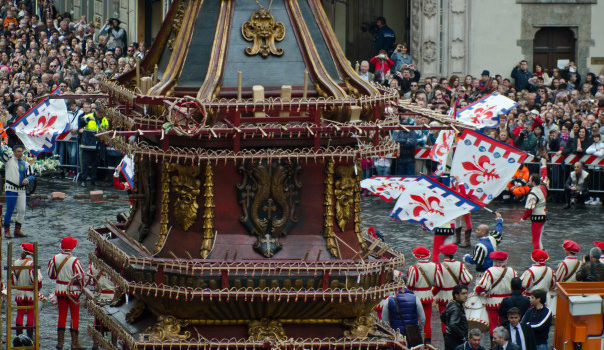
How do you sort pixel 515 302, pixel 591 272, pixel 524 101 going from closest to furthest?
1. pixel 515 302
2. pixel 591 272
3. pixel 524 101

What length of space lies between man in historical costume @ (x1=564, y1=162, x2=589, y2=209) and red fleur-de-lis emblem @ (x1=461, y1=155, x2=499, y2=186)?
340 inches

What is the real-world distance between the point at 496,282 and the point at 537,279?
638mm

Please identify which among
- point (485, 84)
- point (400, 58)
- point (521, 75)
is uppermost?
point (400, 58)

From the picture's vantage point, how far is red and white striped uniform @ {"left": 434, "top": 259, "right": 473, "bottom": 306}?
70.3 feet

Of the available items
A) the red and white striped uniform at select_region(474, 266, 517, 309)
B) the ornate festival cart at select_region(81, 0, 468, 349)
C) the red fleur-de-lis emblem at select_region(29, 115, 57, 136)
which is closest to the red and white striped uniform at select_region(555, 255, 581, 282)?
the red and white striped uniform at select_region(474, 266, 517, 309)

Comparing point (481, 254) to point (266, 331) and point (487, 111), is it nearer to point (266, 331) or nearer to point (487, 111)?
point (266, 331)

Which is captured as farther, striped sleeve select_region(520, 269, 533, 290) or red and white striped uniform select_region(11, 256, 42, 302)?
striped sleeve select_region(520, 269, 533, 290)

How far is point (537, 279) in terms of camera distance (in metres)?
21.0

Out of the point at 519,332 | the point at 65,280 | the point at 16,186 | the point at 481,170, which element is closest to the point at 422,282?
the point at 519,332

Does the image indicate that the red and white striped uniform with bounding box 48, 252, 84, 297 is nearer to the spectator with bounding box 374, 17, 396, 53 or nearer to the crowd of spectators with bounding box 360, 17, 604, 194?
the crowd of spectators with bounding box 360, 17, 604, 194

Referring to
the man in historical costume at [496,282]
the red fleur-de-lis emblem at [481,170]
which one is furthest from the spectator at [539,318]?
the red fleur-de-lis emblem at [481,170]

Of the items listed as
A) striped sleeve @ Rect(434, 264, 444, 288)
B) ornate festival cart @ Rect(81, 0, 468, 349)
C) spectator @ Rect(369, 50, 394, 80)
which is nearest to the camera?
ornate festival cart @ Rect(81, 0, 468, 349)

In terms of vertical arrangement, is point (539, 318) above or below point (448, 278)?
below

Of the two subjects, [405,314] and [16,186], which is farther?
[16,186]
